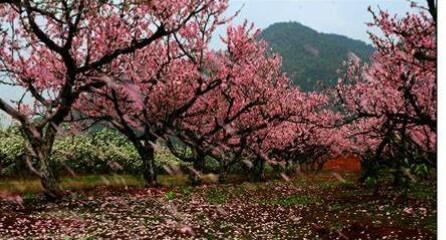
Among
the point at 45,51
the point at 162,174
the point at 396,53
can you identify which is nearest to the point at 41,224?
the point at 396,53

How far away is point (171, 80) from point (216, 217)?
52.3 ft

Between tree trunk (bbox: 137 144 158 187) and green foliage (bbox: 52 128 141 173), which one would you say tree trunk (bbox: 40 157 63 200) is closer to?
tree trunk (bbox: 137 144 158 187)

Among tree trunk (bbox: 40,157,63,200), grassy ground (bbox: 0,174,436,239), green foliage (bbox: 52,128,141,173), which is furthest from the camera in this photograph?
green foliage (bbox: 52,128,141,173)

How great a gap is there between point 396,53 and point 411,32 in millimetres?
1117

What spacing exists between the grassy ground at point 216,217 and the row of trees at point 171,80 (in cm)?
271

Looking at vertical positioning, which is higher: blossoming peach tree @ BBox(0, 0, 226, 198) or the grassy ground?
blossoming peach tree @ BBox(0, 0, 226, 198)

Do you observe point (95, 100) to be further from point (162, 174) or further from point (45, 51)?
point (162, 174)

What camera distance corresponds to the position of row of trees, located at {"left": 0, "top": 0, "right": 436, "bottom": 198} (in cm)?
2378

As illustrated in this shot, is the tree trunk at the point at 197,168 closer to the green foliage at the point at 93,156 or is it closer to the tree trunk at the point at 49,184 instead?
the green foliage at the point at 93,156

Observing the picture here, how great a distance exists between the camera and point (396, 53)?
70.4 feet

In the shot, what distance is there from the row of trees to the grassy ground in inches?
107

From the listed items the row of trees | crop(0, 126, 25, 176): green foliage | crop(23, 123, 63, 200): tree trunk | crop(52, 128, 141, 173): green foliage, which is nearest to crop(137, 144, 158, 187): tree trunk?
the row of trees

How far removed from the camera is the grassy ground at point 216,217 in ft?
63.7

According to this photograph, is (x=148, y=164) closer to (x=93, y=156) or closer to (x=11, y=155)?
(x=93, y=156)
